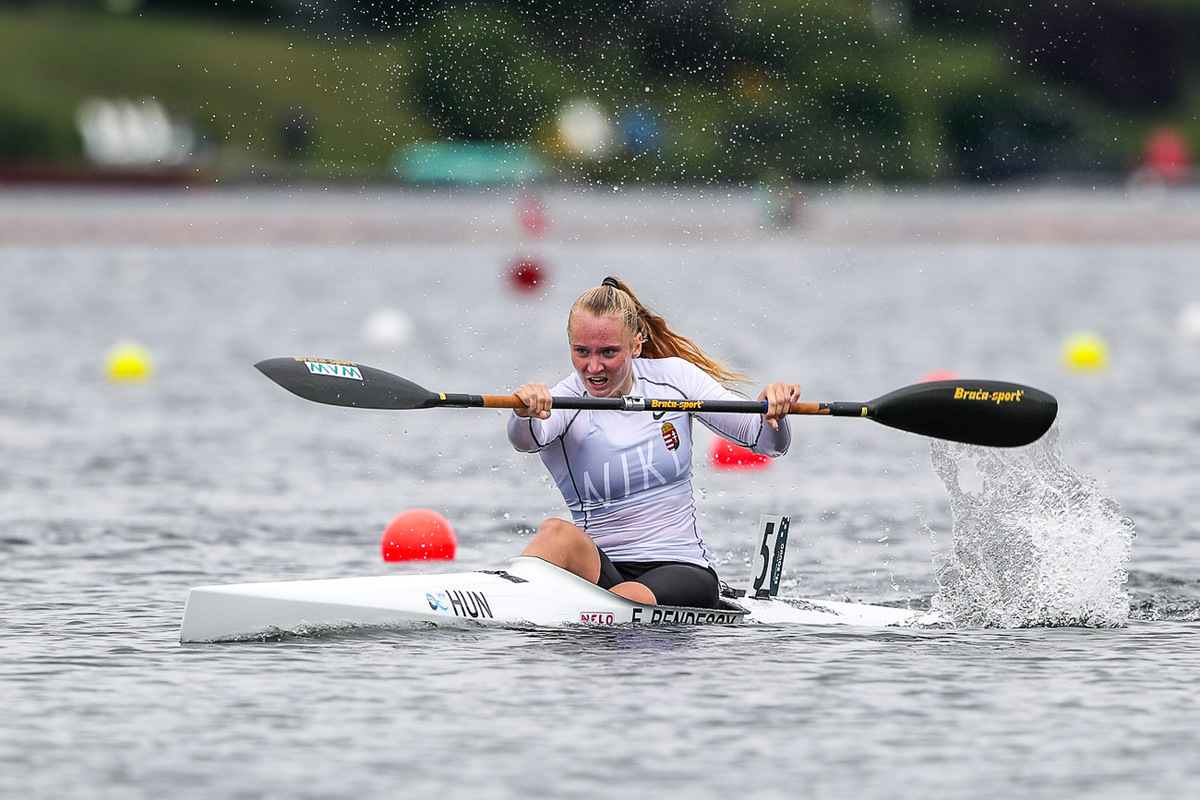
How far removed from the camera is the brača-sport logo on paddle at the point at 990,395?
9086 mm

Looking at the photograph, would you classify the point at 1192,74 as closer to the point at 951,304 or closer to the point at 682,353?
the point at 951,304

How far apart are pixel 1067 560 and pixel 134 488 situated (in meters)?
6.85

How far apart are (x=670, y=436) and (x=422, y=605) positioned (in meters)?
1.28

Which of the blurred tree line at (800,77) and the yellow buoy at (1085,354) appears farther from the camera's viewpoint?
the blurred tree line at (800,77)

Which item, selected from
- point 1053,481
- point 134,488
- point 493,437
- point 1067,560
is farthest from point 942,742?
point 493,437

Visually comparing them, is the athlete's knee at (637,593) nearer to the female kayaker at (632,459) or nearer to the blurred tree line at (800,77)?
the female kayaker at (632,459)

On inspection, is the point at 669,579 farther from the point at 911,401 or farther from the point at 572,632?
the point at 911,401

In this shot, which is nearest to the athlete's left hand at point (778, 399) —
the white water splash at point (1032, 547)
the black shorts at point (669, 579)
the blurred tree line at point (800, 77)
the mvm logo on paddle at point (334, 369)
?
the black shorts at point (669, 579)

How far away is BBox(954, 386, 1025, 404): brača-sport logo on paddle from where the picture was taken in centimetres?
909

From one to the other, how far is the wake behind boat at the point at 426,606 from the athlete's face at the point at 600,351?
80 centimetres

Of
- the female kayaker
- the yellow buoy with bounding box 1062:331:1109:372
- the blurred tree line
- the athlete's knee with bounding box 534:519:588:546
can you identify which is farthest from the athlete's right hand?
the blurred tree line

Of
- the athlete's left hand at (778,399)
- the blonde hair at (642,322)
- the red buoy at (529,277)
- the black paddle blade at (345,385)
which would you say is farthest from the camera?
the red buoy at (529,277)

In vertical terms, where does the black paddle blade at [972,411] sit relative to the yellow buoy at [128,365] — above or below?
below

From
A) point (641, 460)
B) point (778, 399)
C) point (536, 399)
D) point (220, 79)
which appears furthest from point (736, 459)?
point (220, 79)
